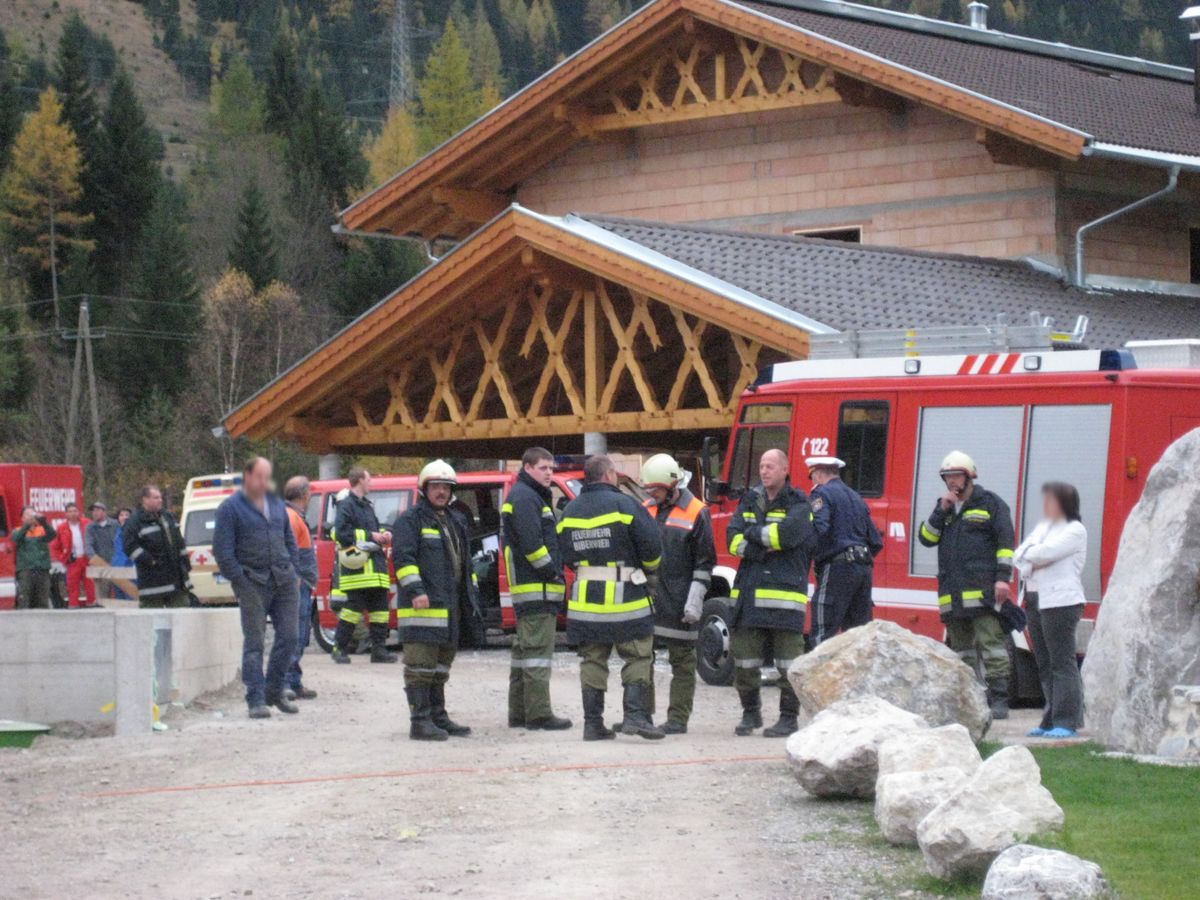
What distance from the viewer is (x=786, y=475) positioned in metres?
12.8

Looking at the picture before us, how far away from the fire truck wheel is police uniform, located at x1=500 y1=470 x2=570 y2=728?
3609mm

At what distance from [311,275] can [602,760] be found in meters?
66.4

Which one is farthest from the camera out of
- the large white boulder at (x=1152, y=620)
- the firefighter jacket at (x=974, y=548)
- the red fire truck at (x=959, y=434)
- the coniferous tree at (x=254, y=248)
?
the coniferous tree at (x=254, y=248)

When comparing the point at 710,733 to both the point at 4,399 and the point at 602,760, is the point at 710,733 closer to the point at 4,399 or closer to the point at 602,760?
the point at 602,760

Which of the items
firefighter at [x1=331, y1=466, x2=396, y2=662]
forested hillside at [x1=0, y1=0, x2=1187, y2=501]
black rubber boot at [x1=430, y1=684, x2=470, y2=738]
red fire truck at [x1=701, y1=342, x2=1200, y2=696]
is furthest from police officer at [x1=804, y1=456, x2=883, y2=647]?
forested hillside at [x1=0, y1=0, x2=1187, y2=501]

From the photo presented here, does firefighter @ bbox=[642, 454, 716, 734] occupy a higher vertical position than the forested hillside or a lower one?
lower

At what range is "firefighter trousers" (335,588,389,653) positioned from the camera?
19219 millimetres

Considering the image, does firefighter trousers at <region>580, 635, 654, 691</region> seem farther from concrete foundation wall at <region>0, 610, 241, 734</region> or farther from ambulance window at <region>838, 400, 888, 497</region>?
ambulance window at <region>838, 400, 888, 497</region>

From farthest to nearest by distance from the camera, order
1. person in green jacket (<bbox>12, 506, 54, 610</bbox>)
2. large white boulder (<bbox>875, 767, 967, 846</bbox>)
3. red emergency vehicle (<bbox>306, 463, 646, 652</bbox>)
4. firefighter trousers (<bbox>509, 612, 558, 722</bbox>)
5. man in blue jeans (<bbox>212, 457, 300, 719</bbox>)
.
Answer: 1. person in green jacket (<bbox>12, 506, 54, 610</bbox>)
2. red emergency vehicle (<bbox>306, 463, 646, 652</bbox>)
3. man in blue jeans (<bbox>212, 457, 300, 719</bbox>)
4. firefighter trousers (<bbox>509, 612, 558, 722</bbox>)
5. large white boulder (<bbox>875, 767, 967, 846</bbox>)

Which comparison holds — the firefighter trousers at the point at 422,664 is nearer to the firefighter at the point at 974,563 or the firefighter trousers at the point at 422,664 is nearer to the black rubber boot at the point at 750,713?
the black rubber boot at the point at 750,713

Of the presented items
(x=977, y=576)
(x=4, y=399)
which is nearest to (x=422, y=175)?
(x=977, y=576)

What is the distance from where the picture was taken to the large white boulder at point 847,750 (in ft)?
31.9

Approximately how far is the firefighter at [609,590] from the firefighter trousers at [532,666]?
0.39 meters

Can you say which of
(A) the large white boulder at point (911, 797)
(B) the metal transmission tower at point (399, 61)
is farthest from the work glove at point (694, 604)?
(B) the metal transmission tower at point (399, 61)
